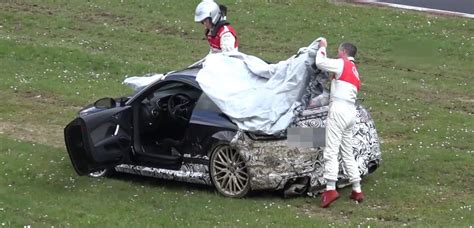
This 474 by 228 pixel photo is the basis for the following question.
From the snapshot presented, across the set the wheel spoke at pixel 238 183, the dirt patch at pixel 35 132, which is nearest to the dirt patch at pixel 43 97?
the dirt patch at pixel 35 132

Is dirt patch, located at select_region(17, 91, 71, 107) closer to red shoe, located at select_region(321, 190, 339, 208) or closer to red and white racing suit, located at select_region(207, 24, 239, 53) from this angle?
red and white racing suit, located at select_region(207, 24, 239, 53)

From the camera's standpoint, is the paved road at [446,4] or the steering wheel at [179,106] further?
the paved road at [446,4]

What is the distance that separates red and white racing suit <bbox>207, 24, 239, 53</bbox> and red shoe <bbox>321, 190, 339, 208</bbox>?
2.52m

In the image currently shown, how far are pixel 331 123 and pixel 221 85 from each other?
1389 mm

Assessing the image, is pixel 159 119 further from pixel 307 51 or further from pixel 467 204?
pixel 467 204

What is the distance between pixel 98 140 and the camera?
11000mm

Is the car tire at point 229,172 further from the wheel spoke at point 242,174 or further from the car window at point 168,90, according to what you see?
the car window at point 168,90

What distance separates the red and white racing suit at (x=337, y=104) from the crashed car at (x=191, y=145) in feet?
0.83

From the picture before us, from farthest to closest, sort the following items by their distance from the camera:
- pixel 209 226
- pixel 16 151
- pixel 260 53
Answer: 1. pixel 260 53
2. pixel 16 151
3. pixel 209 226

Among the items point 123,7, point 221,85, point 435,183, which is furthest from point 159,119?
point 123,7

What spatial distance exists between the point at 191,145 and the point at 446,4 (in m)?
14.6

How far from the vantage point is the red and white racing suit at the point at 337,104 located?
34.0ft

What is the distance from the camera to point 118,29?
21797mm

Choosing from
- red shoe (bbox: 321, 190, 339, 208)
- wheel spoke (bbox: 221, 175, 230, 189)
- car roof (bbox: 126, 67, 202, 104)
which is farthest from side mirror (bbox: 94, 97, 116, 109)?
red shoe (bbox: 321, 190, 339, 208)
